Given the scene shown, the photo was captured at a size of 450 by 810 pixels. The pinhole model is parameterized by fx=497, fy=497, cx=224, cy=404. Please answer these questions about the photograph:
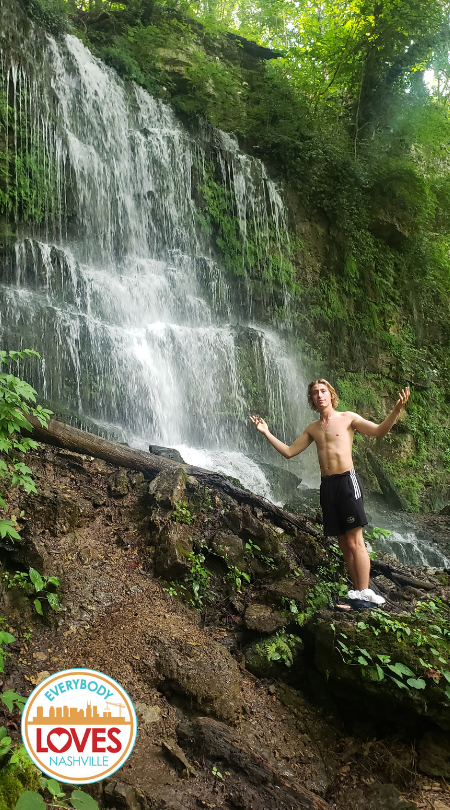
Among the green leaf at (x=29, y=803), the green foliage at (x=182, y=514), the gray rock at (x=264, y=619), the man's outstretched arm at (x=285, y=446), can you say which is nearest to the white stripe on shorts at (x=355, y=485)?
the man's outstretched arm at (x=285, y=446)

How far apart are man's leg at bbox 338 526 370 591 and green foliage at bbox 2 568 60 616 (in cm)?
206

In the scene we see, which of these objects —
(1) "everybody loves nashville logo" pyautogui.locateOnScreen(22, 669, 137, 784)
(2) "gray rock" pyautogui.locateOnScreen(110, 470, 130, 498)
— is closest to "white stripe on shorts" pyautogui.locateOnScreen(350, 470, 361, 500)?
(2) "gray rock" pyautogui.locateOnScreen(110, 470, 130, 498)

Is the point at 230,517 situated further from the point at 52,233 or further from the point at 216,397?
the point at 52,233

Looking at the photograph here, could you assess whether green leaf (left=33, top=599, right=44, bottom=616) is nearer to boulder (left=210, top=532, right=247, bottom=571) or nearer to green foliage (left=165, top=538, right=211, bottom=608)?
green foliage (left=165, top=538, right=211, bottom=608)

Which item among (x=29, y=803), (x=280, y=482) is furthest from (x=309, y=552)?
(x=280, y=482)

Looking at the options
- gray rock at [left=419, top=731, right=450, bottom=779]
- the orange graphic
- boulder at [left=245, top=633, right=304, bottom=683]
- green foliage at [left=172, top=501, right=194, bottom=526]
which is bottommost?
gray rock at [left=419, top=731, right=450, bottom=779]

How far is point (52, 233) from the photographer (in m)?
10.2

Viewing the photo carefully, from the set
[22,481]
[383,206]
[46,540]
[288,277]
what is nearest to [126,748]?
[22,481]

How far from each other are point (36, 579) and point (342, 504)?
215 cm

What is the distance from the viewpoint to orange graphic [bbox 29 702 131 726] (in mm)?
1644

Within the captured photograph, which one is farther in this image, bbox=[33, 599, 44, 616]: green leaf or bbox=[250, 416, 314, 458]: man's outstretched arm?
bbox=[250, 416, 314, 458]: man's outstretched arm

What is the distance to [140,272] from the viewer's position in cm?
1074

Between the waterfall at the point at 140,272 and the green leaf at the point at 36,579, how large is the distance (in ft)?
14.0

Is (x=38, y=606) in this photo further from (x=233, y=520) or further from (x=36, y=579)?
(x=233, y=520)
